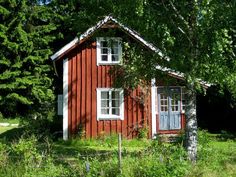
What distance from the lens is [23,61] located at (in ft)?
117

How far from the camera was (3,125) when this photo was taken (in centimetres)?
3300

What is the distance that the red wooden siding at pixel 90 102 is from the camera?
21828 mm

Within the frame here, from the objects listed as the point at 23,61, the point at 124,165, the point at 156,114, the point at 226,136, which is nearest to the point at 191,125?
the point at 124,165

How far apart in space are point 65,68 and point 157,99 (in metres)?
5.53

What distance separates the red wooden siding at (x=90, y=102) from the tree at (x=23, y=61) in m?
12.4

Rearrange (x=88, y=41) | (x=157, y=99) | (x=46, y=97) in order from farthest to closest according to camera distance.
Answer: (x=46, y=97)
(x=157, y=99)
(x=88, y=41)

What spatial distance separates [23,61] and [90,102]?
599 inches

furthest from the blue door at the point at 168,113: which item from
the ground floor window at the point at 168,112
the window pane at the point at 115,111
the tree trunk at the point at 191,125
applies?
A: the tree trunk at the point at 191,125

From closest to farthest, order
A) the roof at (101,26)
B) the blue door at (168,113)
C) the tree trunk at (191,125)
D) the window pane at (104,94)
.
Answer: the tree trunk at (191,125)
the roof at (101,26)
the window pane at (104,94)
the blue door at (168,113)

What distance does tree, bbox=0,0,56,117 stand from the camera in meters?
35.0

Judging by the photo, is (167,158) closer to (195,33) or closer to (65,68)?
(195,33)

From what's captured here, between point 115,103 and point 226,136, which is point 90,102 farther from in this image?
point 226,136

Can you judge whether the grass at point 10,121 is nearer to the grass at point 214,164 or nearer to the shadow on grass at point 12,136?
the shadow on grass at point 12,136

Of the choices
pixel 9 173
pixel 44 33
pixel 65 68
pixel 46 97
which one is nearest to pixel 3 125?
pixel 46 97
